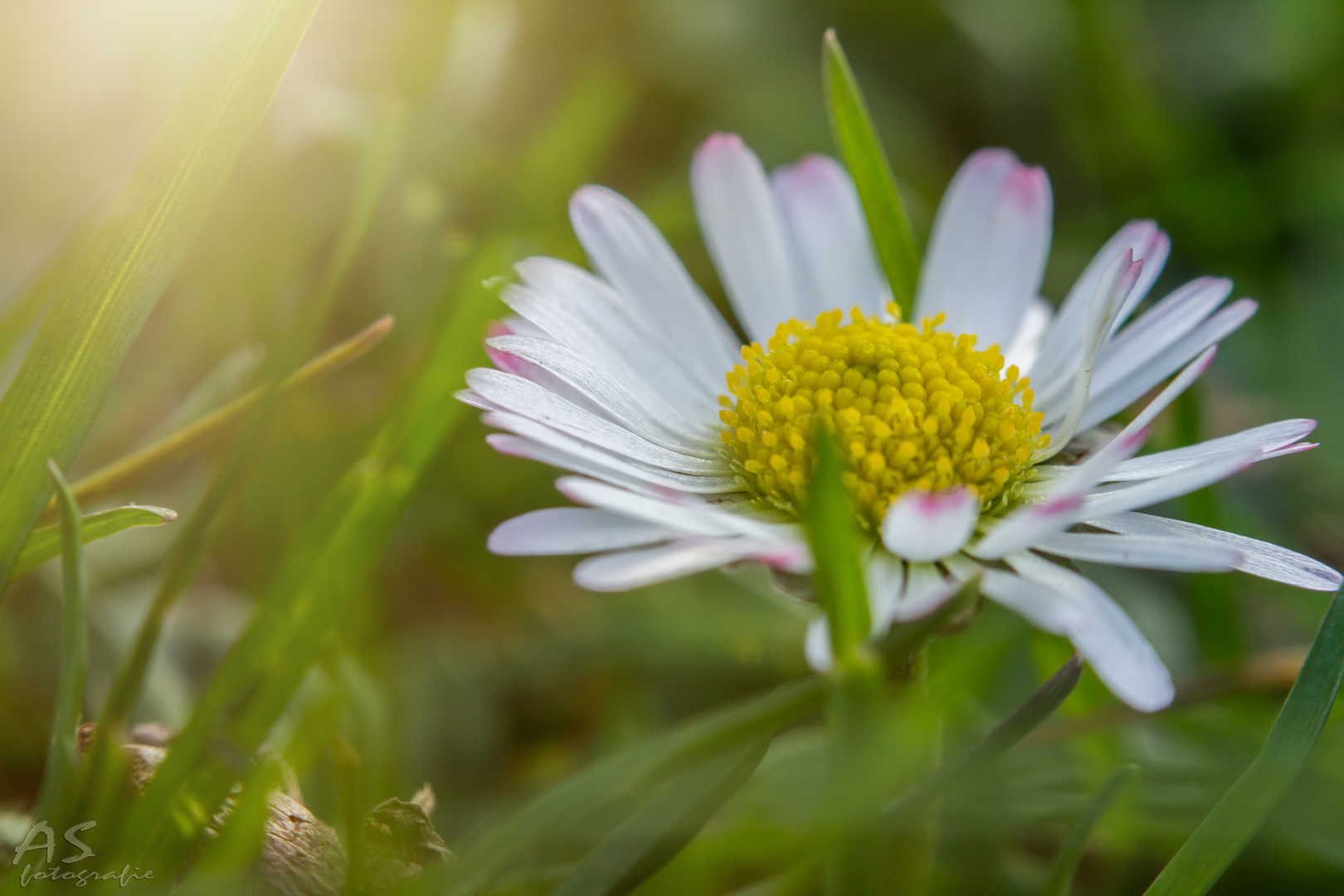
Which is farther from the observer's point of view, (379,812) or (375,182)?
(375,182)

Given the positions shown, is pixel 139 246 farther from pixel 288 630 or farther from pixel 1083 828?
pixel 1083 828

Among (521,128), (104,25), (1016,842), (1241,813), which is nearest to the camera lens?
(1241,813)

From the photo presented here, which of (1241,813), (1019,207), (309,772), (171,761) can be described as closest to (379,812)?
(171,761)

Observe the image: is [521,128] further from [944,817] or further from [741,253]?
[944,817]

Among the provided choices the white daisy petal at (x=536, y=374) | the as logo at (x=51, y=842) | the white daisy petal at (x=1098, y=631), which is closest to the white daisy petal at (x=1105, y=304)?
the white daisy petal at (x=1098, y=631)

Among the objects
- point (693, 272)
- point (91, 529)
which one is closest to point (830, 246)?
point (693, 272)

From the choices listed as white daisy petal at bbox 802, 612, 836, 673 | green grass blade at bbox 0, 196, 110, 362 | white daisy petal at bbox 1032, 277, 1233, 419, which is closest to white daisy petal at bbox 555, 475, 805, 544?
white daisy petal at bbox 802, 612, 836, 673

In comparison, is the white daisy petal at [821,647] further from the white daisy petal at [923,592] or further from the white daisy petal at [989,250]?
the white daisy petal at [989,250]
